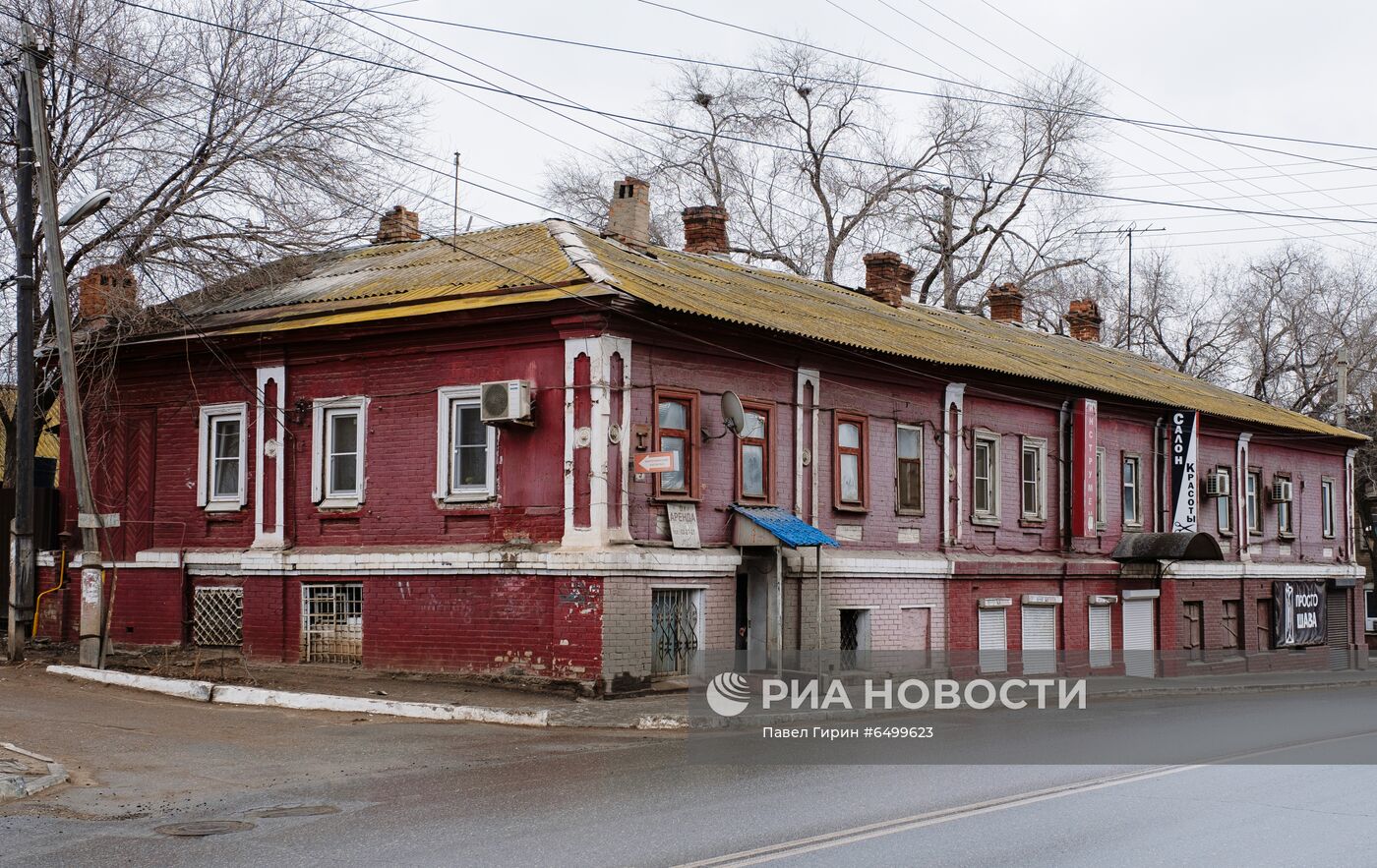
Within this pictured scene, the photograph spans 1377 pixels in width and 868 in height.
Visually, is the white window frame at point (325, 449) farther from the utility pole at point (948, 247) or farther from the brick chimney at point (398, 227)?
the utility pole at point (948, 247)

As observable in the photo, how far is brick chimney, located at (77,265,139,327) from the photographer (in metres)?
20.5

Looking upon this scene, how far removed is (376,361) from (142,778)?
902 cm

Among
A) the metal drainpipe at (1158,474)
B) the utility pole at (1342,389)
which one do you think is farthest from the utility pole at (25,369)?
the utility pole at (1342,389)

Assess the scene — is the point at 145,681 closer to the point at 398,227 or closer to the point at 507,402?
the point at 507,402

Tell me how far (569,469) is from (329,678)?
4342mm

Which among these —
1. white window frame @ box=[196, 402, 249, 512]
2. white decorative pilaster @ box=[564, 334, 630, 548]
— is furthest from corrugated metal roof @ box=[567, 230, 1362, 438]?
white window frame @ box=[196, 402, 249, 512]

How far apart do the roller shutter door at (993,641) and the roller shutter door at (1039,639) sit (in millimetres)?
756

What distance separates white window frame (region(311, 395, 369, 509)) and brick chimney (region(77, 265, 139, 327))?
3.13 metres

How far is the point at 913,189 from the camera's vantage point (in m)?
43.6

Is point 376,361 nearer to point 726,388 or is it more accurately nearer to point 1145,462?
point 726,388

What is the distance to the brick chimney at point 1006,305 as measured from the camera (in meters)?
Answer: 37.2

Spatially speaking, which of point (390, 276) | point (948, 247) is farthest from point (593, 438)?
point (948, 247)

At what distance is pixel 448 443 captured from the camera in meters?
19.1

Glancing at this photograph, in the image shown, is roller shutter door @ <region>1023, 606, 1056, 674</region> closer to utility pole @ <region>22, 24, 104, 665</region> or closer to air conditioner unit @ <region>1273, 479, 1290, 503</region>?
air conditioner unit @ <region>1273, 479, 1290, 503</region>
